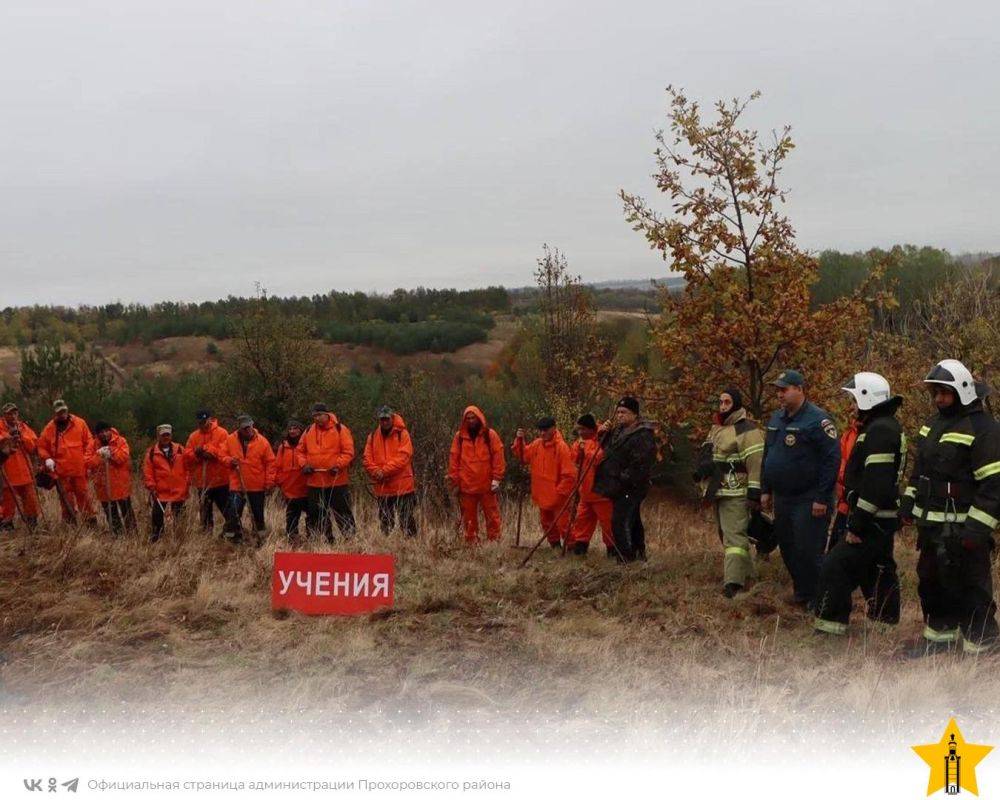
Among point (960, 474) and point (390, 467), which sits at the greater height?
point (960, 474)

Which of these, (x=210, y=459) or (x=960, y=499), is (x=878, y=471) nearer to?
(x=960, y=499)

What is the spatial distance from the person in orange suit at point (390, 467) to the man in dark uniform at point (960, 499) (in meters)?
6.12

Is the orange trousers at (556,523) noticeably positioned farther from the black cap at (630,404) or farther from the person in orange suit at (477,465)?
the black cap at (630,404)

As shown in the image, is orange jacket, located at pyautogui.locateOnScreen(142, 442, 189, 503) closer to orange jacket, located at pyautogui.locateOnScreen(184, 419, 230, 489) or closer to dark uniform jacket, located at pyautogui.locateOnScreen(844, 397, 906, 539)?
orange jacket, located at pyautogui.locateOnScreen(184, 419, 230, 489)

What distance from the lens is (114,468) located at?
11828 mm

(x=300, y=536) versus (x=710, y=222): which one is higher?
(x=710, y=222)

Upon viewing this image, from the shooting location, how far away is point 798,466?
7.41 meters

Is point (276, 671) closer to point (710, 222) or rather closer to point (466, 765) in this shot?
point (466, 765)

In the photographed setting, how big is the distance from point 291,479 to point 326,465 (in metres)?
0.67

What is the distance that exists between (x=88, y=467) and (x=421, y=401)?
36.0ft

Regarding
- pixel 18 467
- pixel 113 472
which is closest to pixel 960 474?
pixel 113 472

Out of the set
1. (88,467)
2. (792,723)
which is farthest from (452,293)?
(792,723)

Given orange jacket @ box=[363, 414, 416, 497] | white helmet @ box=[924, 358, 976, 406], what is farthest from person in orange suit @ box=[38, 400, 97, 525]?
white helmet @ box=[924, 358, 976, 406]

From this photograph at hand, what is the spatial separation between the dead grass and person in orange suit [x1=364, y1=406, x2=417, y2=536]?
1.49 meters
